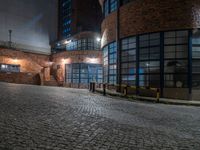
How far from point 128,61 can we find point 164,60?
3.10m

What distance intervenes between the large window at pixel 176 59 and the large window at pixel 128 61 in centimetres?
262

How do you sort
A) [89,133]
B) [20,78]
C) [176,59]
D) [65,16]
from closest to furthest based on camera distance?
1. [89,133]
2. [176,59]
3. [20,78]
4. [65,16]

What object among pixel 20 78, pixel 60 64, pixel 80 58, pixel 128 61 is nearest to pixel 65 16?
pixel 60 64

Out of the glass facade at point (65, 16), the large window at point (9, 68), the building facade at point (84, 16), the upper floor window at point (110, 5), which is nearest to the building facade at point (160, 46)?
the upper floor window at point (110, 5)

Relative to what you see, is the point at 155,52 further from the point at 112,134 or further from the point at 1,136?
the point at 1,136

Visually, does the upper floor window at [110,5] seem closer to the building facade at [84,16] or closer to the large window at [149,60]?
the large window at [149,60]

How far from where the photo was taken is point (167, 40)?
1346cm

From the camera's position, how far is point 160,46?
13.5 m

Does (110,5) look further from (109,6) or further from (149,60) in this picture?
(149,60)

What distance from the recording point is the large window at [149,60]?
13.7m

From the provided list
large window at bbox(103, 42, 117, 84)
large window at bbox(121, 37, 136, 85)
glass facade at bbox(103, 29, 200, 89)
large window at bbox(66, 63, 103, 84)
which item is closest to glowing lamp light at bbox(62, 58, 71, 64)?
large window at bbox(66, 63, 103, 84)

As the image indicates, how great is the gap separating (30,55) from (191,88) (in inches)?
944

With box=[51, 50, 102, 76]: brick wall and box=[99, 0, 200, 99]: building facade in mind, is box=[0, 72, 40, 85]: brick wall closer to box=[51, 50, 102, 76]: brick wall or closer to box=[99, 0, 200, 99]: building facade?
box=[51, 50, 102, 76]: brick wall

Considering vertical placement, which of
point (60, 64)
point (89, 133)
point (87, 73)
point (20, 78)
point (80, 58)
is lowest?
point (89, 133)
